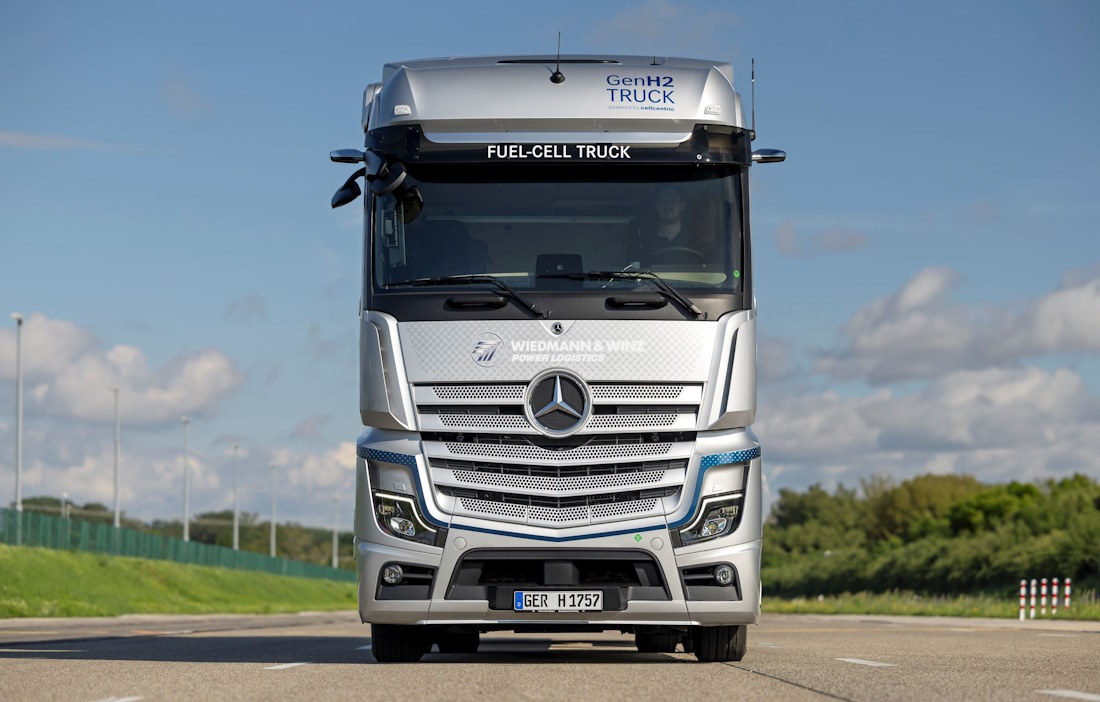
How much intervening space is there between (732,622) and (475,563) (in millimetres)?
1875

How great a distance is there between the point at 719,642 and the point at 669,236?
3186 mm

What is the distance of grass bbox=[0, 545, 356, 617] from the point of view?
135 ft

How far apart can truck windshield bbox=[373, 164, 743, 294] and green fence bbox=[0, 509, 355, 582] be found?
3930 cm

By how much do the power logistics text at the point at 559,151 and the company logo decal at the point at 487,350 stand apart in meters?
1.39

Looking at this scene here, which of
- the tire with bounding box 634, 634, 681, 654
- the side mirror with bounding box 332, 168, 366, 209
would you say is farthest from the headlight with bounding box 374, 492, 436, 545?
the tire with bounding box 634, 634, 681, 654

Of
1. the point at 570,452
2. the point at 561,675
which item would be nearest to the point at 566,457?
the point at 570,452

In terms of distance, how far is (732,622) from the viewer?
10922mm

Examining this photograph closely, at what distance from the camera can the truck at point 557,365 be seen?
10711 millimetres

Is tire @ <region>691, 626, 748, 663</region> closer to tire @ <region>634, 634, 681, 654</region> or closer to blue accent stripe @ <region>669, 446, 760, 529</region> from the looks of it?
blue accent stripe @ <region>669, 446, 760, 529</region>

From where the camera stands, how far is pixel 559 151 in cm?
1126

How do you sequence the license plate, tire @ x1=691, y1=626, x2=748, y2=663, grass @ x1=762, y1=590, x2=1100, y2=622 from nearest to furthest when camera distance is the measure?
the license plate, tire @ x1=691, y1=626, x2=748, y2=663, grass @ x1=762, y1=590, x2=1100, y2=622

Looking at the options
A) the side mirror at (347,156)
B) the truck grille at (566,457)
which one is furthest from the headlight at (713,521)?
the side mirror at (347,156)

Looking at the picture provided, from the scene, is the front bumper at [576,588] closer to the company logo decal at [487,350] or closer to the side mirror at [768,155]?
the company logo decal at [487,350]

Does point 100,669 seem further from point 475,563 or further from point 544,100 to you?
point 544,100
